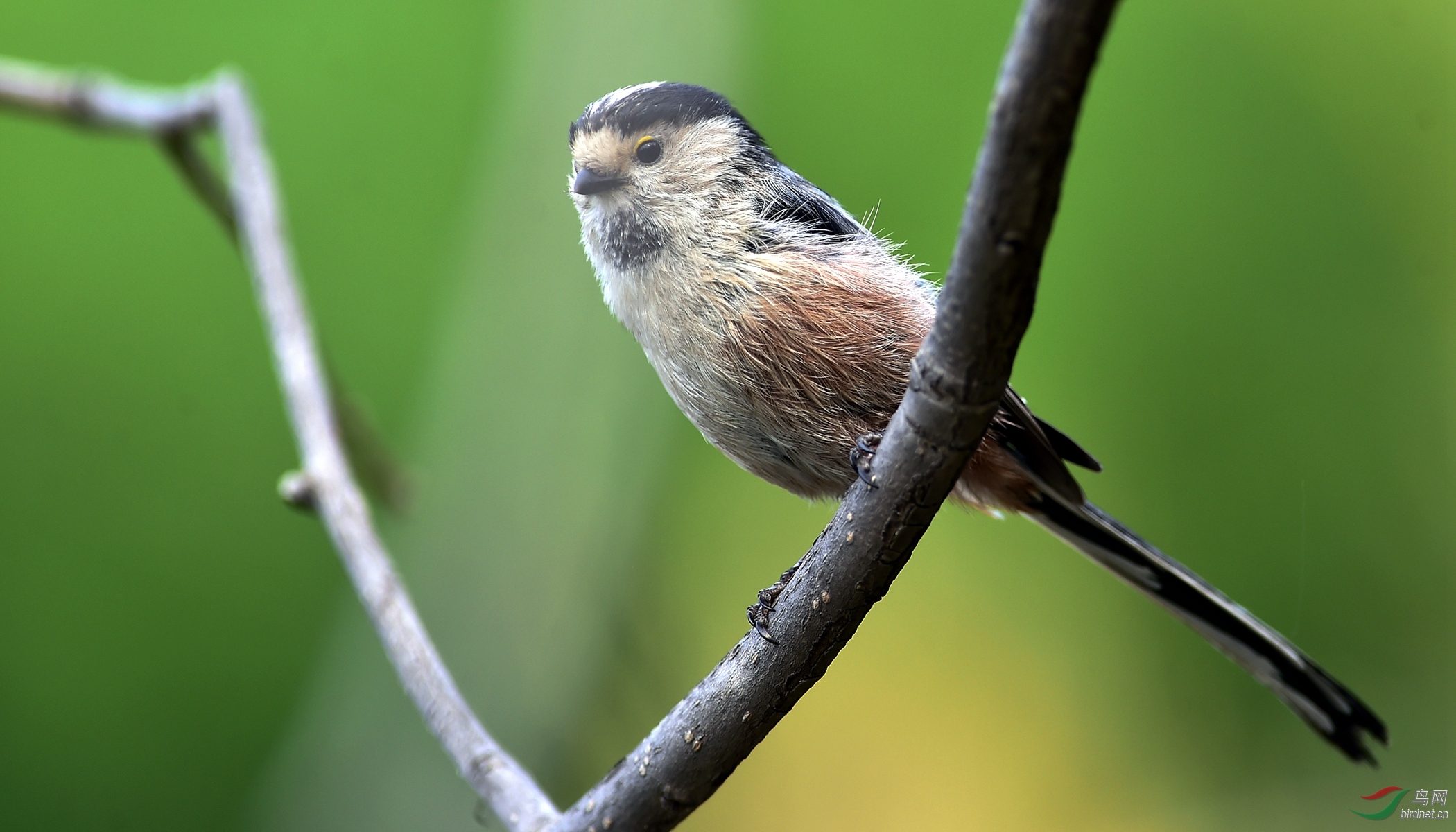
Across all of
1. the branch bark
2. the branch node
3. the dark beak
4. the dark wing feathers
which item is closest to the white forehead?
the dark beak

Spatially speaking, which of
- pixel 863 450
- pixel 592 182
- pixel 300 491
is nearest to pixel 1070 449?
pixel 863 450

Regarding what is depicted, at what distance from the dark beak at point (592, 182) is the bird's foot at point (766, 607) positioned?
2.59 feet

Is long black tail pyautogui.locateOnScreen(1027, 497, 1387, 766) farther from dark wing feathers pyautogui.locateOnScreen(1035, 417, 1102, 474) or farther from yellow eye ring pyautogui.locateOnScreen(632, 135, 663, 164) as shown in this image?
yellow eye ring pyautogui.locateOnScreen(632, 135, 663, 164)

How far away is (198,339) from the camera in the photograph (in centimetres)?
→ 436

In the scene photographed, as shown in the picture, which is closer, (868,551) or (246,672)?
(868,551)

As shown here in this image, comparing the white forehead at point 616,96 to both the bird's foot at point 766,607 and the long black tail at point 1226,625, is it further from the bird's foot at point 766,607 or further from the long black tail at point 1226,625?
the long black tail at point 1226,625

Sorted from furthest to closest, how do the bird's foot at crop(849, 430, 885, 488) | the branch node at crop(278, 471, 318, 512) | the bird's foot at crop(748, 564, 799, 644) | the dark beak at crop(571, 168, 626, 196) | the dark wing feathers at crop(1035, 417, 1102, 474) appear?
the branch node at crop(278, 471, 318, 512) → the dark wing feathers at crop(1035, 417, 1102, 474) → the dark beak at crop(571, 168, 626, 196) → the bird's foot at crop(849, 430, 885, 488) → the bird's foot at crop(748, 564, 799, 644)

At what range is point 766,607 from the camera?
172 centimetres

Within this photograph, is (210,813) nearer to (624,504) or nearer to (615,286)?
(624,504)

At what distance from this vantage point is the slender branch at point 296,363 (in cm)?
214

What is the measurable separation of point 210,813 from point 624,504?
Result: 2067 mm

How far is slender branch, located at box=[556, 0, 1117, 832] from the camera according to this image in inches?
38.3

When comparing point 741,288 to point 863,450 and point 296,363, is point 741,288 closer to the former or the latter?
point 863,450

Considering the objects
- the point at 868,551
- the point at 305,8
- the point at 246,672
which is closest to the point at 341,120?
the point at 305,8
